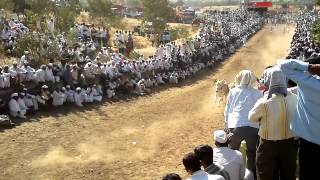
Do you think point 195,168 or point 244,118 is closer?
point 195,168

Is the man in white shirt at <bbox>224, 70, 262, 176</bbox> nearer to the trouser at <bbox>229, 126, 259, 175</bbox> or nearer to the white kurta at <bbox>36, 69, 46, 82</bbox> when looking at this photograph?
the trouser at <bbox>229, 126, 259, 175</bbox>

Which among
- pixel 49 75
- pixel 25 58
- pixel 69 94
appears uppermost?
pixel 25 58

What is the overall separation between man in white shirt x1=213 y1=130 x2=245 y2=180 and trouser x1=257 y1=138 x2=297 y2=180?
23 cm

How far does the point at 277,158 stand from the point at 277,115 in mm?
488

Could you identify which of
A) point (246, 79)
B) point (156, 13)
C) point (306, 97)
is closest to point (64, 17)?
point (156, 13)

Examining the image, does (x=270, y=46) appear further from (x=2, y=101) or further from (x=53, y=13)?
(x=2, y=101)

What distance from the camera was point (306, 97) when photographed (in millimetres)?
4074

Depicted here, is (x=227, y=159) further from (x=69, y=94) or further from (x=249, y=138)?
(x=69, y=94)

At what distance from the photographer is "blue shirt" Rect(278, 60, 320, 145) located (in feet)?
13.0

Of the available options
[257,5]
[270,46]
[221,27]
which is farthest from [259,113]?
[257,5]

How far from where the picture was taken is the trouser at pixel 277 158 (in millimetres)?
4719

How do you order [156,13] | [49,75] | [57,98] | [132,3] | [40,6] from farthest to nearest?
[132,3], [156,13], [40,6], [49,75], [57,98]

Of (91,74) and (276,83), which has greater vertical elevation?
(276,83)

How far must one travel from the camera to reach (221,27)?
3862 centimetres
